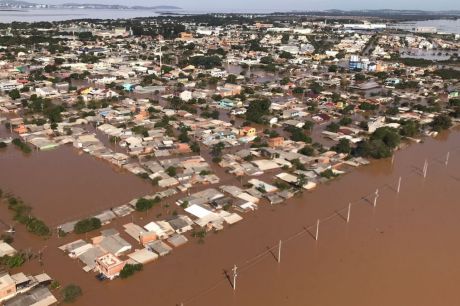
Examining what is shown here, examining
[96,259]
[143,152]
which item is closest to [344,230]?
[96,259]

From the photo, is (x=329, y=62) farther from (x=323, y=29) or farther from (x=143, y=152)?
(x=323, y=29)

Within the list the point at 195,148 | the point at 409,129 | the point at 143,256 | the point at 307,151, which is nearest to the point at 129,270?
the point at 143,256

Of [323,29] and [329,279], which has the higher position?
[323,29]

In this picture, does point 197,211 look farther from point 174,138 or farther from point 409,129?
point 409,129

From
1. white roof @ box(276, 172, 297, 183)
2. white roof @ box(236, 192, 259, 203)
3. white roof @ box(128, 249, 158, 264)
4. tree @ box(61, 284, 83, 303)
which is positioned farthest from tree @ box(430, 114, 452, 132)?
tree @ box(61, 284, 83, 303)

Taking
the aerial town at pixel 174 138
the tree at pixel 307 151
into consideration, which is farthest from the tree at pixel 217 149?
the tree at pixel 307 151

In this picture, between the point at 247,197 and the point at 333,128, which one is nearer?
the point at 247,197

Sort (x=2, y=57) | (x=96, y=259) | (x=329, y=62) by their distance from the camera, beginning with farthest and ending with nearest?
1. (x=329, y=62)
2. (x=2, y=57)
3. (x=96, y=259)

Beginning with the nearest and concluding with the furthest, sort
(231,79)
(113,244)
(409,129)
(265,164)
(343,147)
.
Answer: (113,244) → (265,164) → (343,147) → (409,129) → (231,79)

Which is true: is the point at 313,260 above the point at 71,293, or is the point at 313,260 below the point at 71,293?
below
